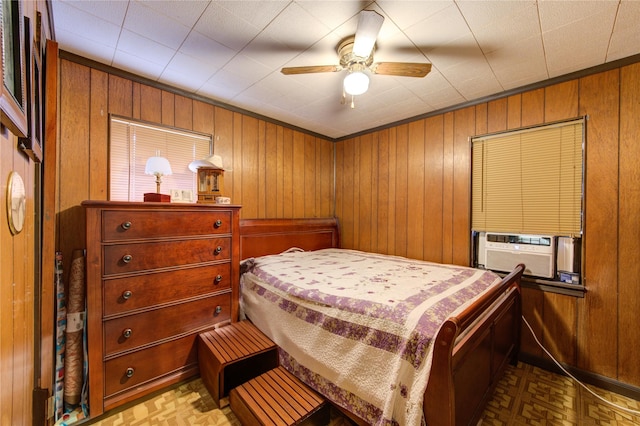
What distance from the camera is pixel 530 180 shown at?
8.13 ft

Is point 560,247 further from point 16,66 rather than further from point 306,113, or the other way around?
point 16,66

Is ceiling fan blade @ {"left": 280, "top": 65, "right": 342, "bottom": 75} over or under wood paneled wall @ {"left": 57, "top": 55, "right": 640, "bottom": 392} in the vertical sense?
over

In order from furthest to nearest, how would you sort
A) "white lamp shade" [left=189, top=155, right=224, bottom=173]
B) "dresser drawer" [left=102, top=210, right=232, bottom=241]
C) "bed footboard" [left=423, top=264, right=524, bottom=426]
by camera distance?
"white lamp shade" [left=189, top=155, right=224, bottom=173], "dresser drawer" [left=102, top=210, right=232, bottom=241], "bed footboard" [left=423, top=264, right=524, bottom=426]

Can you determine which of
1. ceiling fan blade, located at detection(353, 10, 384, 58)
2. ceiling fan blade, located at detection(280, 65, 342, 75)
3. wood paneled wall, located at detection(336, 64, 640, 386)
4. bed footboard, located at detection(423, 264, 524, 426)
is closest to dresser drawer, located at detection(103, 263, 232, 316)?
ceiling fan blade, located at detection(280, 65, 342, 75)

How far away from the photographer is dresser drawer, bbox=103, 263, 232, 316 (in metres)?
1.79

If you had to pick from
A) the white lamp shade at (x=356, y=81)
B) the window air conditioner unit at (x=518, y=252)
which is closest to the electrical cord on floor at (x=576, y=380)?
the window air conditioner unit at (x=518, y=252)

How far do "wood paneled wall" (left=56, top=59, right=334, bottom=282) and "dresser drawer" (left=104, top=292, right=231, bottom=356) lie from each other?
77 centimetres

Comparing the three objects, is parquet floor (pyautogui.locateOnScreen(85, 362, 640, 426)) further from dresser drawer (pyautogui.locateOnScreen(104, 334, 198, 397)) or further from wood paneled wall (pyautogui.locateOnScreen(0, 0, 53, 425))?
wood paneled wall (pyautogui.locateOnScreen(0, 0, 53, 425))

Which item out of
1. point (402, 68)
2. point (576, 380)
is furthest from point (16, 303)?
point (576, 380)

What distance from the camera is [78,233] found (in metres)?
2.07

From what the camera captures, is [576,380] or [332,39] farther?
[576,380]

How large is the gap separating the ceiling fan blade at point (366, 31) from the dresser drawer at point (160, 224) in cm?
168

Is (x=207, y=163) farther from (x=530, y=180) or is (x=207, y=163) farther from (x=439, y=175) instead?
(x=530, y=180)

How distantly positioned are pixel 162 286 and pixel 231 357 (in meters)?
0.75
